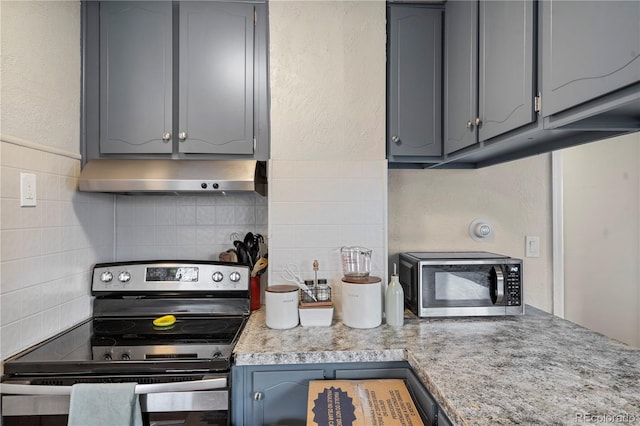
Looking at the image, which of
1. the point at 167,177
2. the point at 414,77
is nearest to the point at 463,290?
the point at 414,77

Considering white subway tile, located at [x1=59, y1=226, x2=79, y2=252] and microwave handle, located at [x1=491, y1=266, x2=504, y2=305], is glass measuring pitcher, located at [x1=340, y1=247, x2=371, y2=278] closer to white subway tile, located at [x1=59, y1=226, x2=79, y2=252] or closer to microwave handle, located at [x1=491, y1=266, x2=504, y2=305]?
microwave handle, located at [x1=491, y1=266, x2=504, y2=305]

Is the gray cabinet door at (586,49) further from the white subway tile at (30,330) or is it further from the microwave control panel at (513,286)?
the white subway tile at (30,330)

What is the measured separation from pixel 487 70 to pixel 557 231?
3.97 feet

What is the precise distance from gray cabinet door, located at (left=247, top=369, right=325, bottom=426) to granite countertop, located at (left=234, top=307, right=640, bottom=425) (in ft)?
0.25

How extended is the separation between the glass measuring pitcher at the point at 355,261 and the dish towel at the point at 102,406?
967 millimetres

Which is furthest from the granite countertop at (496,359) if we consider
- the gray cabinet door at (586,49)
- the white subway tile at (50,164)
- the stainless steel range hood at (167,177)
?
the white subway tile at (50,164)

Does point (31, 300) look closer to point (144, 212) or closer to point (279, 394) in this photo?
point (144, 212)

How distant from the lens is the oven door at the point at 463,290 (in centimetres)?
165

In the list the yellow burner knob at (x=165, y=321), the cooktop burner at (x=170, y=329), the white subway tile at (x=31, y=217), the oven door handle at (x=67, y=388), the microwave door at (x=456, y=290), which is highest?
the white subway tile at (x=31, y=217)

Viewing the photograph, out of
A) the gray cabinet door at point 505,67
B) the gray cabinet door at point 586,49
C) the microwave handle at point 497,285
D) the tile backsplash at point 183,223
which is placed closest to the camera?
the gray cabinet door at point 586,49

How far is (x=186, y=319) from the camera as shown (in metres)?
1.79

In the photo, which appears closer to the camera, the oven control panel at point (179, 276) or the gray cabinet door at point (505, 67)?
the gray cabinet door at point (505, 67)

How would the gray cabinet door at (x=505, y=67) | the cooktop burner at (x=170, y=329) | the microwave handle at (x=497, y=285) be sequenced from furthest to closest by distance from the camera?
the microwave handle at (x=497, y=285) < the cooktop burner at (x=170, y=329) < the gray cabinet door at (x=505, y=67)

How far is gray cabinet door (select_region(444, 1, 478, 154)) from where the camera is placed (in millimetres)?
1494
